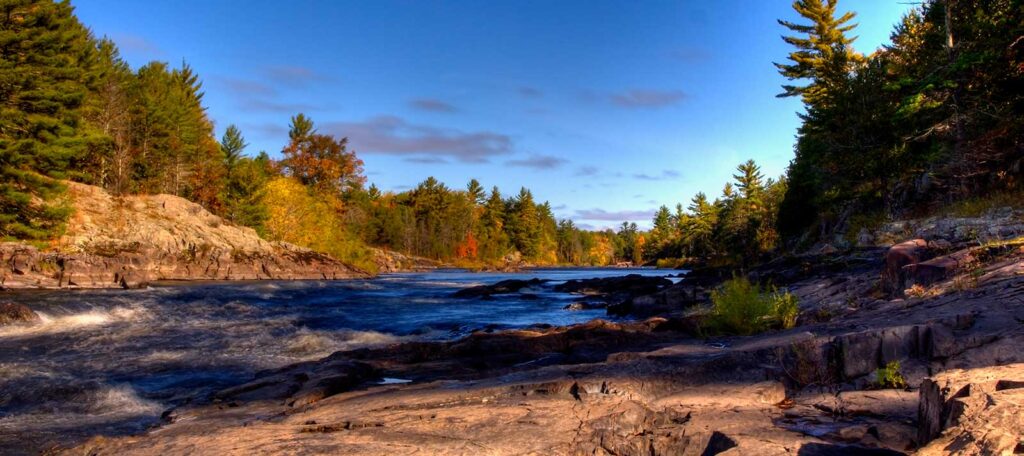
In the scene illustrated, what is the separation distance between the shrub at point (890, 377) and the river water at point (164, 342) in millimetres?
8048

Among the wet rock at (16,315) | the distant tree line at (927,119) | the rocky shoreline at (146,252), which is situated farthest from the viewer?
the rocky shoreline at (146,252)

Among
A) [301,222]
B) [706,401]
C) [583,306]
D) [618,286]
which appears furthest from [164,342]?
[301,222]

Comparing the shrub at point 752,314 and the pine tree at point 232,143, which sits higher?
the pine tree at point 232,143

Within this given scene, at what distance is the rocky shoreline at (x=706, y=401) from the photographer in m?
Result: 3.56

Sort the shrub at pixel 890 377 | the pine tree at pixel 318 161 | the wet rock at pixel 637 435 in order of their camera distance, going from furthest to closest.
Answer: the pine tree at pixel 318 161 < the shrub at pixel 890 377 < the wet rock at pixel 637 435

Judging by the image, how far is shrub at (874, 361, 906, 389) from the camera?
4.75m

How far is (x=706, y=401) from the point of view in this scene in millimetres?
4926

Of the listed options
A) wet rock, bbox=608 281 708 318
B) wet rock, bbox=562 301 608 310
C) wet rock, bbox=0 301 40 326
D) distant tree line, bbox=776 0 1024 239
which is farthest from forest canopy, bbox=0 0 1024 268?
wet rock, bbox=0 301 40 326

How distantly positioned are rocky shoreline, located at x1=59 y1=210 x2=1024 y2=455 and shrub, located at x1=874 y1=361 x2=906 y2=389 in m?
0.03

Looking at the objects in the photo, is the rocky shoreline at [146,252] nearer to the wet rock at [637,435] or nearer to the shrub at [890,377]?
the wet rock at [637,435]

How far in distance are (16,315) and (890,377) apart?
20.7 metres

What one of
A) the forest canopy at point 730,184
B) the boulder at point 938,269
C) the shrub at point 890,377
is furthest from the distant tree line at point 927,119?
the shrub at point 890,377

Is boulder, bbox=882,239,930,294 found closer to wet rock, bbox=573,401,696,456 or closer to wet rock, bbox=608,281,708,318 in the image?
wet rock, bbox=573,401,696,456

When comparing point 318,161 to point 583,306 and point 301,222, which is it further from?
point 583,306
